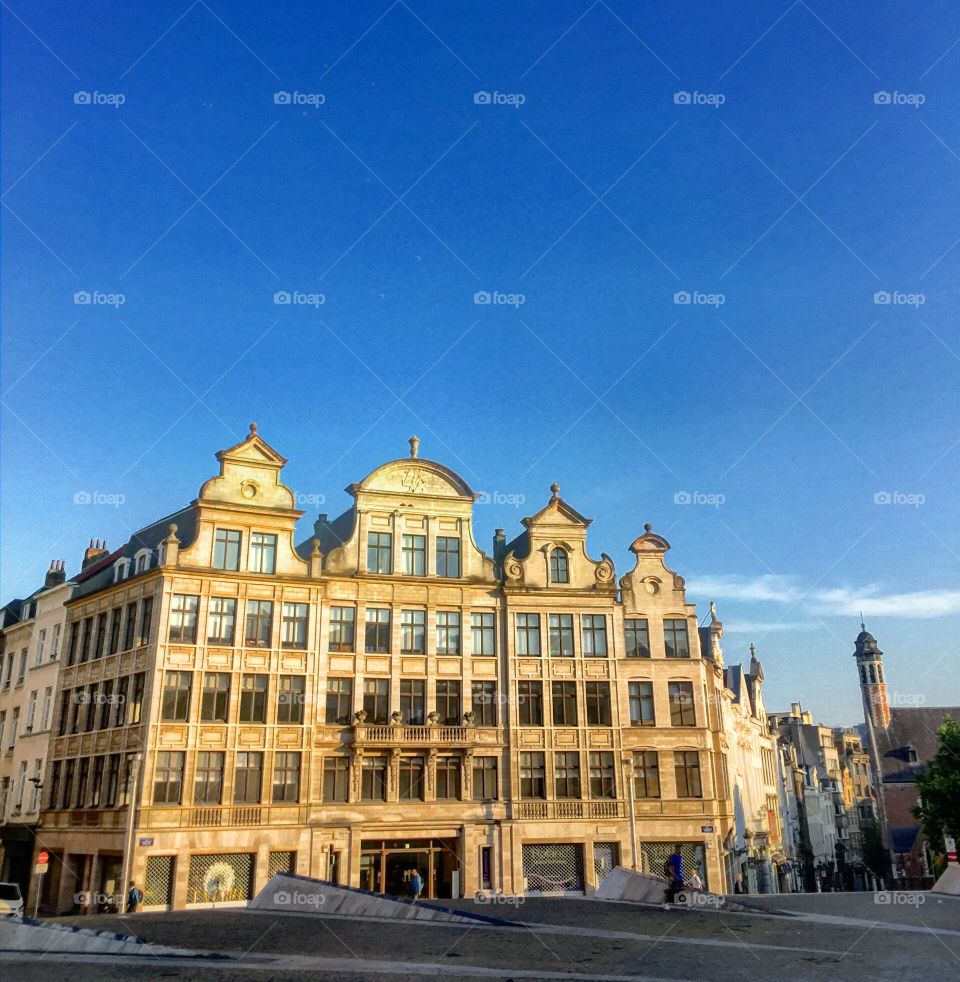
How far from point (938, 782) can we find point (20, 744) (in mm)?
43668

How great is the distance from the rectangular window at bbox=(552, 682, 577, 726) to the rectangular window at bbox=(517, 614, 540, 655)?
1.82 meters

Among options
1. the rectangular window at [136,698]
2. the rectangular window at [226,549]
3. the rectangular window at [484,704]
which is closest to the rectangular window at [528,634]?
the rectangular window at [484,704]

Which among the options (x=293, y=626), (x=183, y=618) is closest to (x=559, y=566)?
(x=293, y=626)

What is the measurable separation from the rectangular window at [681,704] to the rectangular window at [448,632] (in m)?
9.78

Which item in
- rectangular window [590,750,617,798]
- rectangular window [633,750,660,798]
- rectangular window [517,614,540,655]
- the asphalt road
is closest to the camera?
the asphalt road

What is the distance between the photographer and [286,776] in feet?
120

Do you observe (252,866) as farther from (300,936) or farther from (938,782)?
(938,782)

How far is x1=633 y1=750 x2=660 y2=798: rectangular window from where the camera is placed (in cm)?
3994

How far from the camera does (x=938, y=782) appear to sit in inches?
1769

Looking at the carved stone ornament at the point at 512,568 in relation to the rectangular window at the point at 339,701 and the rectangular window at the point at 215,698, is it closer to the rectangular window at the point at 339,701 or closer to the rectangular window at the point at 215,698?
the rectangular window at the point at 339,701

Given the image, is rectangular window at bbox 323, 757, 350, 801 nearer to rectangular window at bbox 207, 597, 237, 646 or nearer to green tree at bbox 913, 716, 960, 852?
rectangular window at bbox 207, 597, 237, 646

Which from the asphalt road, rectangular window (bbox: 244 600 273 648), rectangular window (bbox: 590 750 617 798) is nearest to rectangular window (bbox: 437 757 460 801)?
rectangular window (bbox: 590 750 617 798)

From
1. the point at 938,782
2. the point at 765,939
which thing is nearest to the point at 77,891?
the point at 765,939

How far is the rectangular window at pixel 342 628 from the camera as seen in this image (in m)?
38.9
